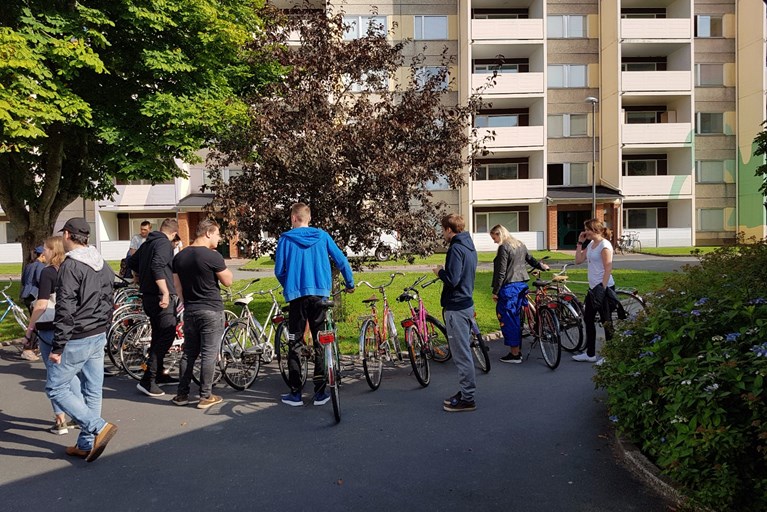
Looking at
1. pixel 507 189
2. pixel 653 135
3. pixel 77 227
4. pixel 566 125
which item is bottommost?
pixel 77 227

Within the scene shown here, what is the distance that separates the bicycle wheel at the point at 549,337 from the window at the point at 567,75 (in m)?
31.8

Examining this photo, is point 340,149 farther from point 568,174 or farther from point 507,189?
point 568,174

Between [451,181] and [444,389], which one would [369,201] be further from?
[444,389]

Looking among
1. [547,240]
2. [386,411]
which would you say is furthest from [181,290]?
[547,240]

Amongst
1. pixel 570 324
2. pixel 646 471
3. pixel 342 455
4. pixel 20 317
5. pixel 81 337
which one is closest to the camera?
pixel 646 471

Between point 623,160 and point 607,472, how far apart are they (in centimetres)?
3628

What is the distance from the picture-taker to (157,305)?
23.1ft

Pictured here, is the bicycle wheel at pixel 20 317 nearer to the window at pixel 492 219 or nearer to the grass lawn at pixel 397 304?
the grass lawn at pixel 397 304

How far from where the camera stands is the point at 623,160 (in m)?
36.7

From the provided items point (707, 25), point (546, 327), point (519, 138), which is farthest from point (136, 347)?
point (707, 25)

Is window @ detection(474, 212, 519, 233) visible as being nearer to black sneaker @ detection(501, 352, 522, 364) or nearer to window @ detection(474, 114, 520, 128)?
window @ detection(474, 114, 520, 128)

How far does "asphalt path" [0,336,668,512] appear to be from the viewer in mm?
3916

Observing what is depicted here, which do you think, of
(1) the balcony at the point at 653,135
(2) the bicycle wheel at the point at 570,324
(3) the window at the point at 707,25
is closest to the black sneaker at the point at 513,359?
(2) the bicycle wheel at the point at 570,324

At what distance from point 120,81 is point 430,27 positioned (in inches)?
1038
